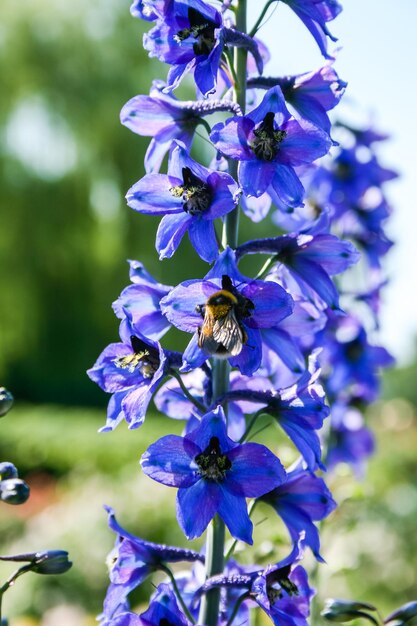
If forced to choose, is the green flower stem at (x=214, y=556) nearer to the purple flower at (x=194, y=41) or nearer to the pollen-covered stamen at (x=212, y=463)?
the pollen-covered stamen at (x=212, y=463)

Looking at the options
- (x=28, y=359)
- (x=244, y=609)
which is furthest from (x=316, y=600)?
(x=28, y=359)

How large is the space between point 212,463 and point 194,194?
548 mm

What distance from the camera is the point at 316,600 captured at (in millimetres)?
2881

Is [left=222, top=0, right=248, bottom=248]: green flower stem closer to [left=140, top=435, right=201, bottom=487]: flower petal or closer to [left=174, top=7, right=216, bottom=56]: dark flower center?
[left=174, top=7, right=216, bottom=56]: dark flower center

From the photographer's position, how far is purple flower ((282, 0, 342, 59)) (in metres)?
1.85

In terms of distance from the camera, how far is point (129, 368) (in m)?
1.69

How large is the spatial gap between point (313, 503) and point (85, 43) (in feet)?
52.9

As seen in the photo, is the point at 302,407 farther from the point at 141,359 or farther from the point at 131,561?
the point at 131,561

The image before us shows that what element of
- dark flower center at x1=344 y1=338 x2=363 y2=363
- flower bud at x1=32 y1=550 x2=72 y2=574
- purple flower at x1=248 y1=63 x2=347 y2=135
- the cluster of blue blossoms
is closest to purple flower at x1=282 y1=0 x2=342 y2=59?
the cluster of blue blossoms

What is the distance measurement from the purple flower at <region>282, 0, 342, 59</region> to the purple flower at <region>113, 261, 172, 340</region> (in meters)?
0.65

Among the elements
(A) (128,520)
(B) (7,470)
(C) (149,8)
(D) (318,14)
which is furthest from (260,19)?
(A) (128,520)

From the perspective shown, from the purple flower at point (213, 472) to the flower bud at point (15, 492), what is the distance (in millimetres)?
246

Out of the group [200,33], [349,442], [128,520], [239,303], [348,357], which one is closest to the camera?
[239,303]

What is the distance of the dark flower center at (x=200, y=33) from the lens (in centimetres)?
172
